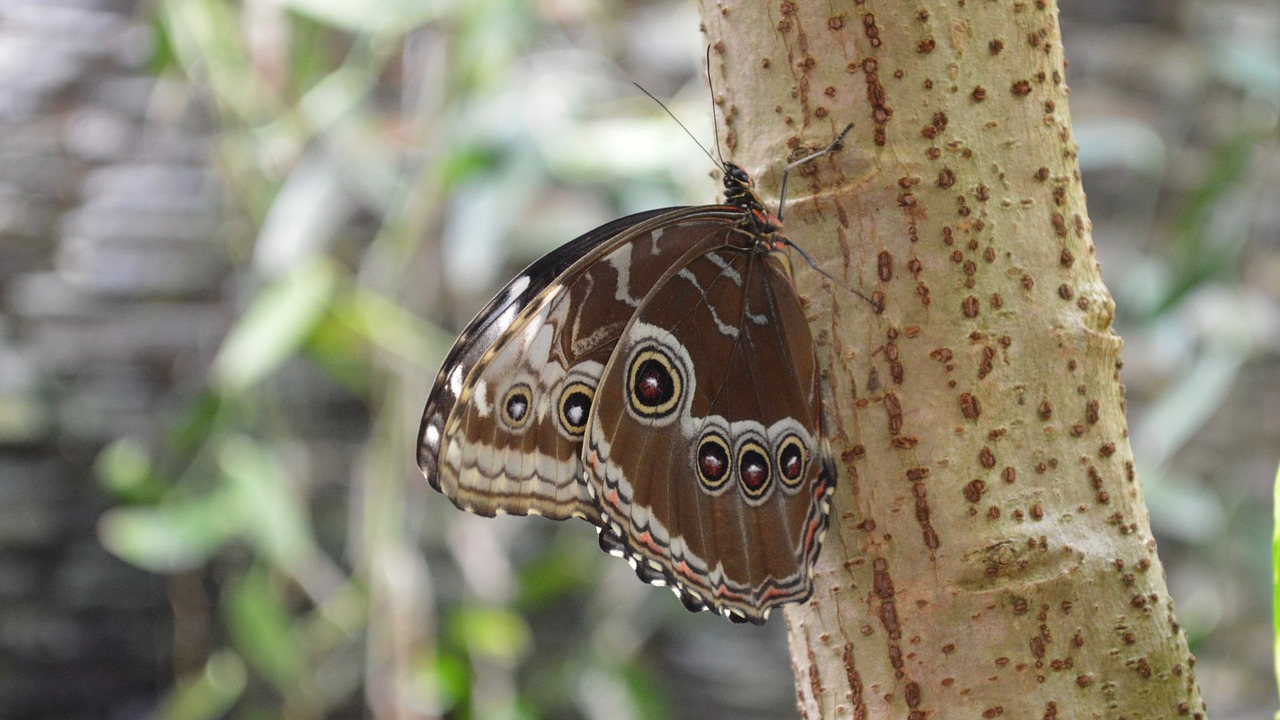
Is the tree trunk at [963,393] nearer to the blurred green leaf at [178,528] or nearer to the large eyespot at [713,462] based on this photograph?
the large eyespot at [713,462]

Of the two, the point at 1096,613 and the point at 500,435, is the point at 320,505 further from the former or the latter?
the point at 1096,613

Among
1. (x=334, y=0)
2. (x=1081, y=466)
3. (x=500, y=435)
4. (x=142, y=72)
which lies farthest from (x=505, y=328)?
(x=142, y=72)

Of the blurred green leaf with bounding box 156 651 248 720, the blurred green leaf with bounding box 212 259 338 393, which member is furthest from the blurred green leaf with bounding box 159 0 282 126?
the blurred green leaf with bounding box 156 651 248 720

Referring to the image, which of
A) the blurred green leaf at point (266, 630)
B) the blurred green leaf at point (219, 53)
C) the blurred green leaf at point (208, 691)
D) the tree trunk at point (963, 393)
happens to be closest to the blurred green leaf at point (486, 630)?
the blurred green leaf at point (266, 630)

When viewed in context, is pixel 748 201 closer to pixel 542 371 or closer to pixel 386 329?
pixel 542 371

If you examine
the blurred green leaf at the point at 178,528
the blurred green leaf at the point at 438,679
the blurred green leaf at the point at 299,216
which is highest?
the blurred green leaf at the point at 299,216
